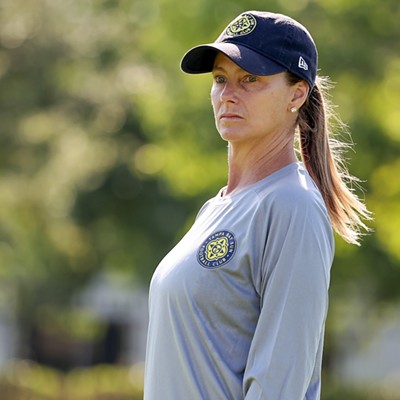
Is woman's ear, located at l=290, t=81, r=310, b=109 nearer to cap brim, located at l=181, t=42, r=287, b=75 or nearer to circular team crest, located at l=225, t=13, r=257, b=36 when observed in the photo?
cap brim, located at l=181, t=42, r=287, b=75

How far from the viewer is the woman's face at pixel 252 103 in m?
3.41

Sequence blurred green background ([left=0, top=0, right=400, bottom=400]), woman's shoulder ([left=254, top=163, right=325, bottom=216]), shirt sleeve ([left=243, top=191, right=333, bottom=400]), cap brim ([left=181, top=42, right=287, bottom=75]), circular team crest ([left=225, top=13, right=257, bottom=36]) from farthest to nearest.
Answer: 1. blurred green background ([left=0, top=0, right=400, bottom=400])
2. circular team crest ([left=225, top=13, right=257, bottom=36])
3. cap brim ([left=181, top=42, right=287, bottom=75])
4. woman's shoulder ([left=254, top=163, right=325, bottom=216])
5. shirt sleeve ([left=243, top=191, right=333, bottom=400])

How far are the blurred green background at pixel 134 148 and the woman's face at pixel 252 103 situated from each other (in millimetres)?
8383

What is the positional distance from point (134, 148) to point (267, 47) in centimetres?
1676

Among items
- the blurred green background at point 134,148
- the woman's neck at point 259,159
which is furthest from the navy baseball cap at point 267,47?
the blurred green background at point 134,148

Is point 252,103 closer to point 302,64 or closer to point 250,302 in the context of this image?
point 302,64

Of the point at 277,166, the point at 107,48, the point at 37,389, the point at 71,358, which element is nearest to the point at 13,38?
the point at 107,48

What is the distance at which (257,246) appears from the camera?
321 cm

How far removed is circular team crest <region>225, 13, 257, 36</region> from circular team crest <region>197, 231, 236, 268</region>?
59 centimetres

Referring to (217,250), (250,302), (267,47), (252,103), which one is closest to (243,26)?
(267,47)

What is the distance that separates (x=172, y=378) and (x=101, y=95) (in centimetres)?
1601

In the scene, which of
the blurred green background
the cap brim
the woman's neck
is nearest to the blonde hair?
the woman's neck

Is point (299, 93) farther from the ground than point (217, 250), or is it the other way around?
point (299, 93)

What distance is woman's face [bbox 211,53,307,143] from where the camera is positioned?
341 centimetres
